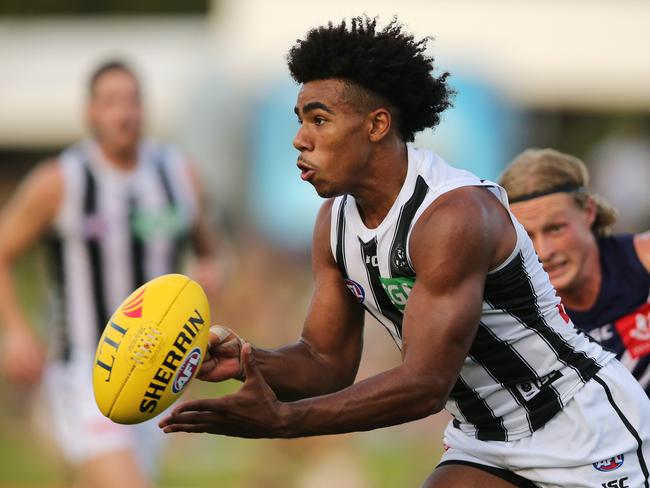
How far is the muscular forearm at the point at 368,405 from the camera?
4039mm

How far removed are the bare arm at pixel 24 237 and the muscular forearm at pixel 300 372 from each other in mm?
3302

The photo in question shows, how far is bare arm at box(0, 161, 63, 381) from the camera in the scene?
305 inches

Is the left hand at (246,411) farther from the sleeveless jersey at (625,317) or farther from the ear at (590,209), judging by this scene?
the ear at (590,209)

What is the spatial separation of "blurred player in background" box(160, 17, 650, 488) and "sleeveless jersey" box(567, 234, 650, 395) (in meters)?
0.53

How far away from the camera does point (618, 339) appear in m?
5.29

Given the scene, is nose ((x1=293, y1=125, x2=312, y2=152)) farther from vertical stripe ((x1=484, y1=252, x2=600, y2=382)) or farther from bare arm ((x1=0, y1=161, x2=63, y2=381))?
bare arm ((x1=0, y1=161, x2=63, y2=381))

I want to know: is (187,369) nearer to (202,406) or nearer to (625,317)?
(202,406)

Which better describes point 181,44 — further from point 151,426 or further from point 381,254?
point 381,254

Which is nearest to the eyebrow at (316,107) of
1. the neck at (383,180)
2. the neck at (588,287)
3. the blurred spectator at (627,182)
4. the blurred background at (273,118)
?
the neck at (383,180)

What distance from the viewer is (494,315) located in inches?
176

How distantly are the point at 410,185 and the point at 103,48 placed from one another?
26067 mm

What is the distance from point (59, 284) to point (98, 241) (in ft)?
1.19

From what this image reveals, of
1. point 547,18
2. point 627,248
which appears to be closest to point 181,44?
point 547,18

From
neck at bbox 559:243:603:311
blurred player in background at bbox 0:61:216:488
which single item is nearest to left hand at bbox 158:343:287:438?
neck at bbox 559:243:603:311
